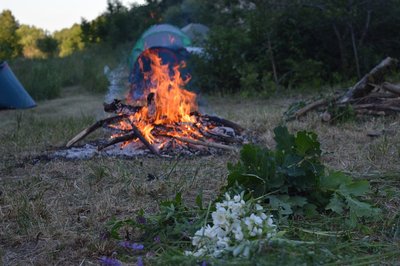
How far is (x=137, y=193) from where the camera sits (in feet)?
11.8

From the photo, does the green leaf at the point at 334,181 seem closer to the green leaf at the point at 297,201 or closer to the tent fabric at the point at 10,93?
the green leaf at the point at 297,201

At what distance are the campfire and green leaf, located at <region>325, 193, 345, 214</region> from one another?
210 centimetres

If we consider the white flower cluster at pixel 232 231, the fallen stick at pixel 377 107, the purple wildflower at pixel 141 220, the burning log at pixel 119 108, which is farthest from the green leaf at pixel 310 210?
the fallen stick at pixel 377 107

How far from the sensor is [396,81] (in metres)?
9.98

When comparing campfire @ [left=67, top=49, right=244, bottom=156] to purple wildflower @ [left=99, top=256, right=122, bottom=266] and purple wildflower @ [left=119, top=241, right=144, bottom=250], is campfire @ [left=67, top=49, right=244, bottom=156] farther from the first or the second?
purple wildflower @ [left=99, top=256, right=122, bottom=266]

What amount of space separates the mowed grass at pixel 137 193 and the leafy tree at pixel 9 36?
1548 centimetres

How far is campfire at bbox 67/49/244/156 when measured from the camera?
514 centimetres

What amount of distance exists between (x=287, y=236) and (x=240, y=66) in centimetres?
869

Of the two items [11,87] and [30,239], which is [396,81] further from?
[30,239]

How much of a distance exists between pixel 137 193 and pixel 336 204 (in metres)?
1.41

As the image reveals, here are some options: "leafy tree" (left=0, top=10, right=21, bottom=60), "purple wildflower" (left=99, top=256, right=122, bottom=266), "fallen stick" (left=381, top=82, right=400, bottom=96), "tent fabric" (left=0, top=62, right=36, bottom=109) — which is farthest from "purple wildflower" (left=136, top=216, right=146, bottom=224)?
"leafy tree" (left=0, top=10, right=21, bottom=60)

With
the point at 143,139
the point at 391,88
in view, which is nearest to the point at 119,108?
the point at 143,139

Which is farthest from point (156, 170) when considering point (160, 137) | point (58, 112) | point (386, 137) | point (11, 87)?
point (11, 87)

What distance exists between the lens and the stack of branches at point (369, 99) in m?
6.26
